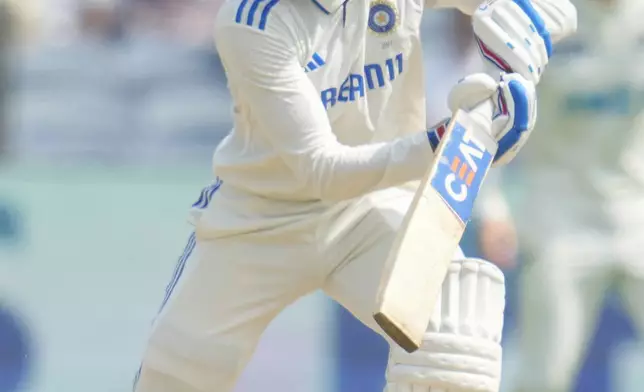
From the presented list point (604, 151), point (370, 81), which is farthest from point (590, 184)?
point (370, 81)

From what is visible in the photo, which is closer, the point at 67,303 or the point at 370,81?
the point at 370,81

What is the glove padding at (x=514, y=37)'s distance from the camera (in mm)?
2543

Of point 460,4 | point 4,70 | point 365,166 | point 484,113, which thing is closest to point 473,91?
point 484,113

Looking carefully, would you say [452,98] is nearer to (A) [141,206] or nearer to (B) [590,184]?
(B) [590,184]

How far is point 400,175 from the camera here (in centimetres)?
254

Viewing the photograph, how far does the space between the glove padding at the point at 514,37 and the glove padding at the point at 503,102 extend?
50mm

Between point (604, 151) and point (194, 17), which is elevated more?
point (604, 151)

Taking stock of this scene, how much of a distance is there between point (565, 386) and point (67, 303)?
1994mm

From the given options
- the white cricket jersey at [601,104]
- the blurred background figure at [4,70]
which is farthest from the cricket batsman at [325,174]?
the blurred background figure at [4,70]

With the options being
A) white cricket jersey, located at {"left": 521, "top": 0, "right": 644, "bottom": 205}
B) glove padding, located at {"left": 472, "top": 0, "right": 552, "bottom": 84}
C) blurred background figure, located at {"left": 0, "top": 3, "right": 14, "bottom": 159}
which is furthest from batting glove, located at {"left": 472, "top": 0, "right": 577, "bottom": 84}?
blurred background figure, located at {"left": 0, "top": 3, "right": 14, "bottom": 159}

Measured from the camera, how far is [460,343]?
256cm

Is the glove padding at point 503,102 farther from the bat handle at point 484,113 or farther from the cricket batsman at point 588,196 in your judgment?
the cricket batsman at point 588,196

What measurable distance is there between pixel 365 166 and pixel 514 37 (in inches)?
11.9

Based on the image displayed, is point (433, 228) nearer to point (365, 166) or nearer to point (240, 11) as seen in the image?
point (365, 166)
